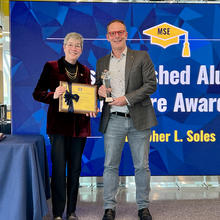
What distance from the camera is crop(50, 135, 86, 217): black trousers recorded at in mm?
2375

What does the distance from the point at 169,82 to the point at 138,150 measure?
1.28 metres

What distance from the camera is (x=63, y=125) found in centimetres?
235

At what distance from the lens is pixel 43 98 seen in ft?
7.76

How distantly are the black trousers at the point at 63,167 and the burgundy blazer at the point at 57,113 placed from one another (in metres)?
0.07

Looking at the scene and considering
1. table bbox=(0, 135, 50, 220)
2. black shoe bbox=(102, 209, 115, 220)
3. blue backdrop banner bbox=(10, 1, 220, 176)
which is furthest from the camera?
blue backdrop banner bbox=(10, 1, 220, 176)

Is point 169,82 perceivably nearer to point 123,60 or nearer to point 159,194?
point 123,60

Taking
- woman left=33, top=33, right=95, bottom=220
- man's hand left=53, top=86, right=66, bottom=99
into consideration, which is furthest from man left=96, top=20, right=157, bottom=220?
man's hand left=53, top=86, right=66, bottom=99

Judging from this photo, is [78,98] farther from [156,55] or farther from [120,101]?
[156,55]

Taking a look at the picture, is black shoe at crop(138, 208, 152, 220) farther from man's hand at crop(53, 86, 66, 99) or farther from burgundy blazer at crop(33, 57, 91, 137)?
man's hand at crop(53, 86, 66, 99)

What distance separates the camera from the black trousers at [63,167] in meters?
2.38

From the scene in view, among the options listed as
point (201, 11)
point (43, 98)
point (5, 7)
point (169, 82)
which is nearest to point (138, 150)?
point (43, 98)

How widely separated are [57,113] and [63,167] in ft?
1.51

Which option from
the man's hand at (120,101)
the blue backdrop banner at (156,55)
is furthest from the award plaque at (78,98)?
the blue backdrop banner at (156,55)

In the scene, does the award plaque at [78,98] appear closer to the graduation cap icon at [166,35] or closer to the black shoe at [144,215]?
the black shoe at [144,215]
